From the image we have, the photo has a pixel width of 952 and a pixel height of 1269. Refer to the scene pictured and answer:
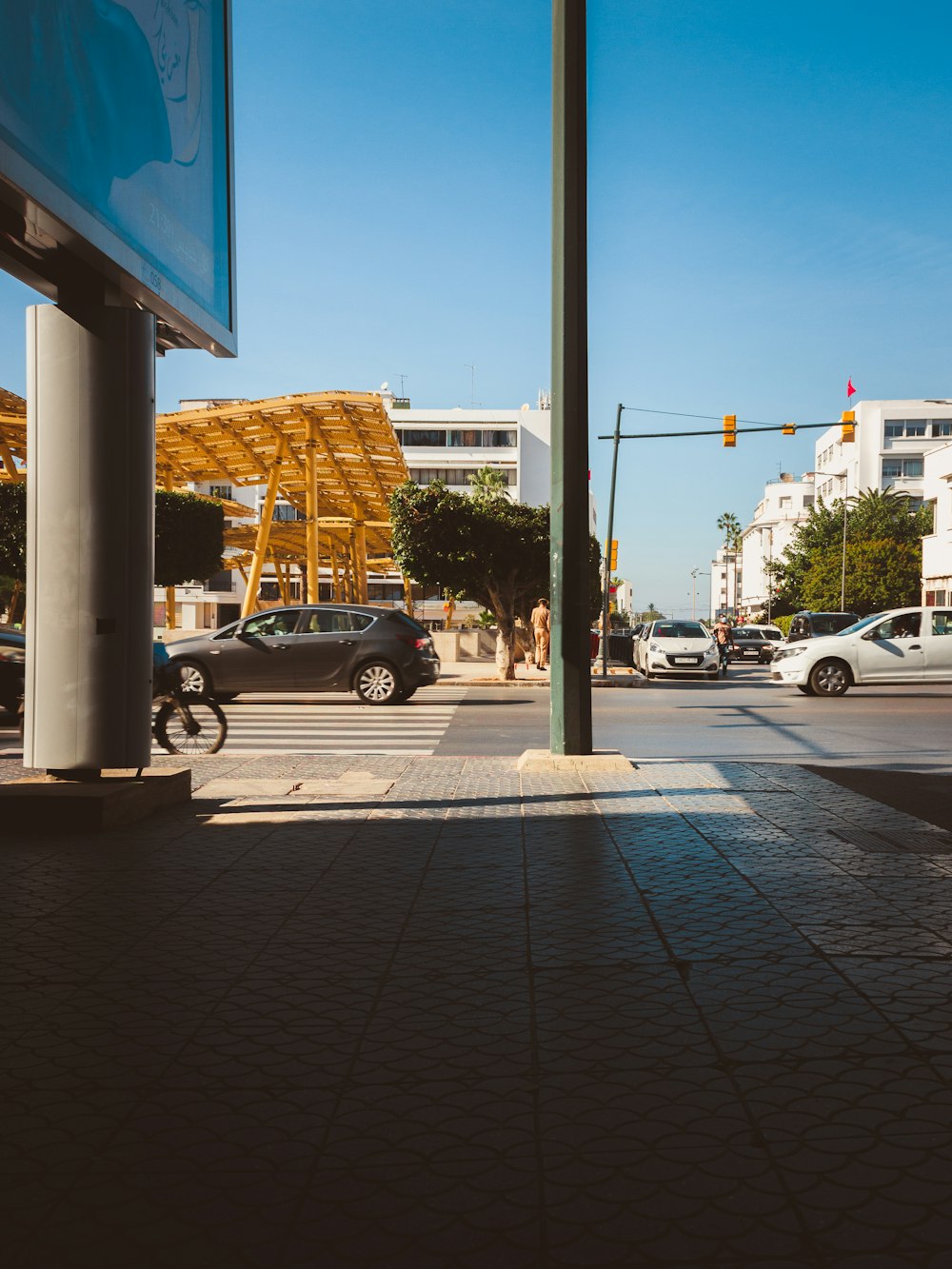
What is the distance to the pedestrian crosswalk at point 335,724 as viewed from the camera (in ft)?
42.4

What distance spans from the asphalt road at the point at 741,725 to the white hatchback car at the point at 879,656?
41 cm

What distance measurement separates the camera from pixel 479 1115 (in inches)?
112

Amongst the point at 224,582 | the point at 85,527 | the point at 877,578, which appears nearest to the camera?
the point at 85,527

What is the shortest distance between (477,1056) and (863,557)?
7640 cm

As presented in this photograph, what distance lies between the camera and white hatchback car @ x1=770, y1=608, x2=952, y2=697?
72.2ft

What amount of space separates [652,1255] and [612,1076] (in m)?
0.88

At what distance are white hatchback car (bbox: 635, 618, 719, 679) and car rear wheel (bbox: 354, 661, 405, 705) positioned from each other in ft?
39.7

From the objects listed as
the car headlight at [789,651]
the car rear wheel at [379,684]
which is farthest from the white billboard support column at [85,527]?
the car headlight at [789,651]

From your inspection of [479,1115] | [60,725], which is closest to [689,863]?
[479,1115]

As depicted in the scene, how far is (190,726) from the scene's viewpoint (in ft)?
36.9

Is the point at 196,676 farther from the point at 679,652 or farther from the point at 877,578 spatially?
the point at 877,578

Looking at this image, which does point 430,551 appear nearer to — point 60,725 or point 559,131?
point 559,131

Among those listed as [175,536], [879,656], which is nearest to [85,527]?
[879,656]

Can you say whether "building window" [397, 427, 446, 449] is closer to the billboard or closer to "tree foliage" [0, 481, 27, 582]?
"tree foliage" [0, 481, 27, 582]
